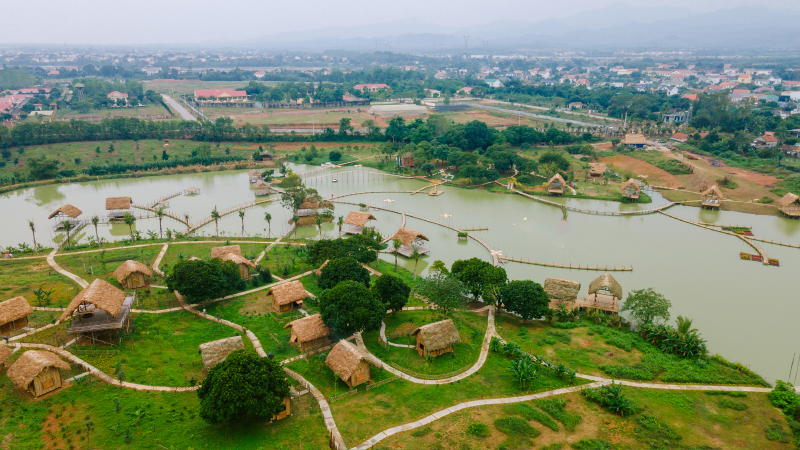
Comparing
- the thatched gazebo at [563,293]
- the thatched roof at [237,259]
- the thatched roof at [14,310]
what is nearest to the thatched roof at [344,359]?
the thatched roof at [237,259]

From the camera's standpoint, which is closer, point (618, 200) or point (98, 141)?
point (618, 200)

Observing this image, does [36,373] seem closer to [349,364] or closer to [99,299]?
[99,299]

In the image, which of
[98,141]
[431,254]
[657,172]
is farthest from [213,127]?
[657,172]

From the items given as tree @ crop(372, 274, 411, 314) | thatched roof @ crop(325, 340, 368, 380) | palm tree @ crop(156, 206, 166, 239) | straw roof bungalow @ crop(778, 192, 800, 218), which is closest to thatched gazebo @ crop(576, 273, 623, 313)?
tree @ crop(372, 274, 411, 314)

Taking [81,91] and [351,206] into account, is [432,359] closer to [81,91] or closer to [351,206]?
[351,206]

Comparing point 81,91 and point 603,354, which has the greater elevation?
point 81,91

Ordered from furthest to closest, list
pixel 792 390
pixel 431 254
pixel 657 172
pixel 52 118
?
1. pixel 52 118
2. pixel 657 172
3. pixel 431 254
4. pixel 792 390

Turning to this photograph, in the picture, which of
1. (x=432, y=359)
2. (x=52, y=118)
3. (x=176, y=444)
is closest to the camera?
(x=176, y=444)

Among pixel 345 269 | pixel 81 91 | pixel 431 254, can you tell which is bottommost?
pixel 431 254
